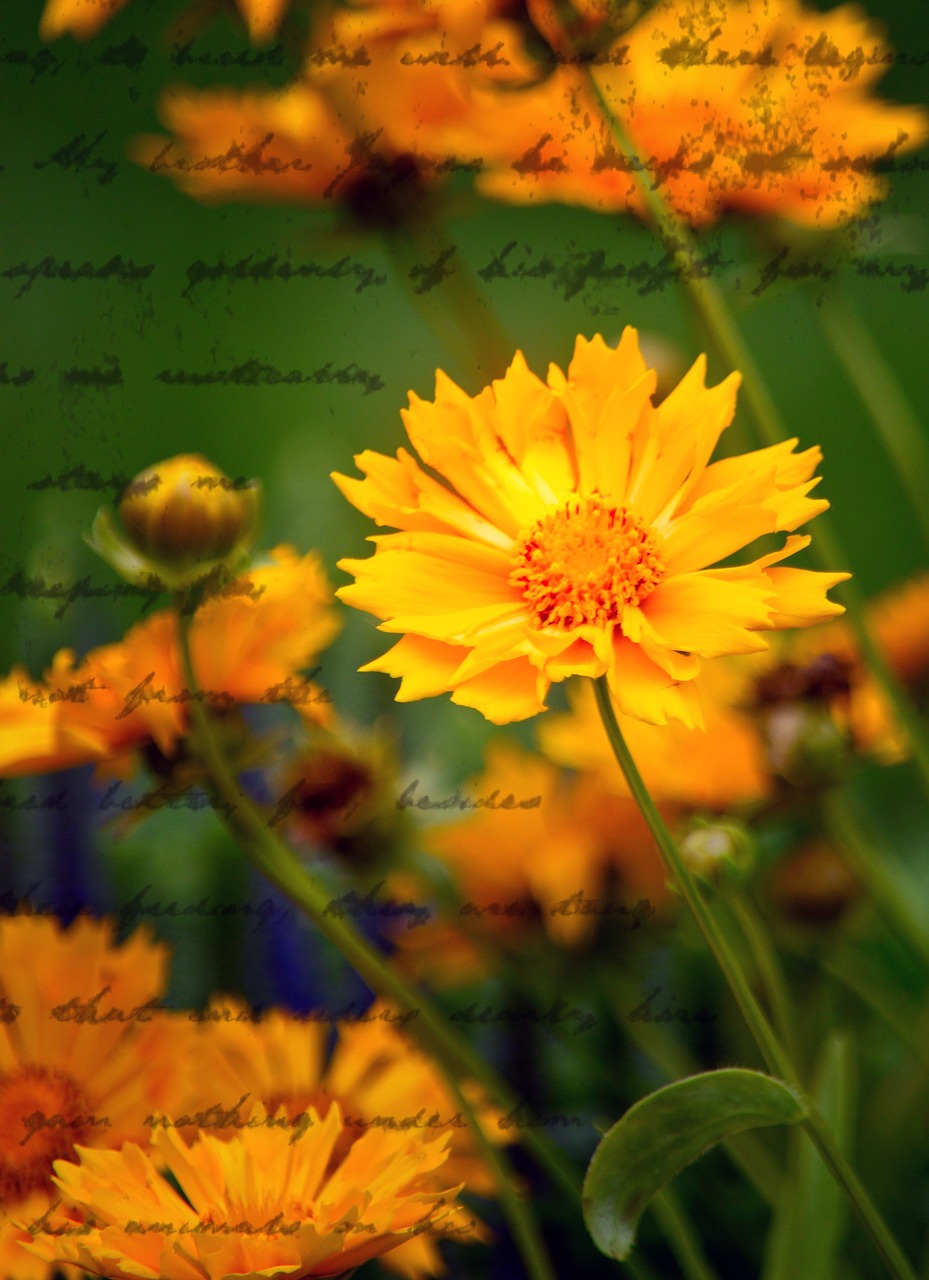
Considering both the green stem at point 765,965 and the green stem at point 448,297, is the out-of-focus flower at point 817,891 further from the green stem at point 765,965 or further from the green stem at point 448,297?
the green stem at point 448,297

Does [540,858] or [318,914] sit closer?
[318,914]

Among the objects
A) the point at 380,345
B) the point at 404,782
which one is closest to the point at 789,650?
the point at 404,782

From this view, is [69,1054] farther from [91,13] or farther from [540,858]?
[91,13]

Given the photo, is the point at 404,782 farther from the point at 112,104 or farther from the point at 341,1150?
the point at 112,104

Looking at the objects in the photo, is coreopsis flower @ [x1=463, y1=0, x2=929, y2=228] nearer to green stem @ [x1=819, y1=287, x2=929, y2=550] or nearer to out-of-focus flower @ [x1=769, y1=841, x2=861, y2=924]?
green stem @ [x1=819, y1=287, x2=929, y2=550]

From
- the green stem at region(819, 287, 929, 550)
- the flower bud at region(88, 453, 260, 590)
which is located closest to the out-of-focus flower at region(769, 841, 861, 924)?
the green stem at region(819, 287, 929, 550)

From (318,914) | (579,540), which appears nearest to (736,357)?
(579,540)
